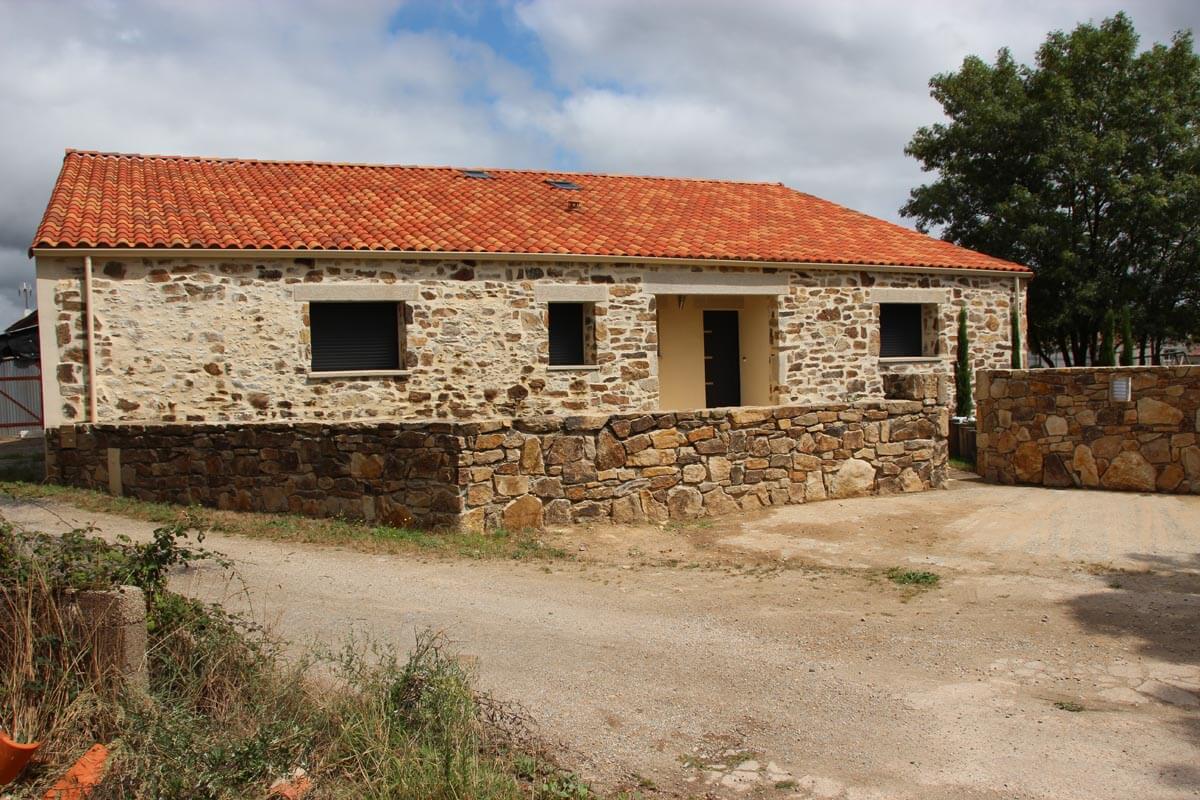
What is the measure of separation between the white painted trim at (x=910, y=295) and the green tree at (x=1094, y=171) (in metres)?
6.95

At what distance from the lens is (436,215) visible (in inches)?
625

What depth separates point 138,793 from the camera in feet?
11.6

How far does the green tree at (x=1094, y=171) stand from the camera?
2253 cm

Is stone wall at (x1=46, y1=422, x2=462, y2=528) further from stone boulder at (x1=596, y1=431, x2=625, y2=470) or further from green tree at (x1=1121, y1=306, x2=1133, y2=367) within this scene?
green tree at (x1=1121, y1=306, x2=1133, y2=367)

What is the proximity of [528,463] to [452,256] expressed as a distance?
629cm

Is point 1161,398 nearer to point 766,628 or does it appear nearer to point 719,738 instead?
point 766,628

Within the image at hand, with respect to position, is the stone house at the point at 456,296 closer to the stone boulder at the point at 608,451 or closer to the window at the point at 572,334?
the window at the point at 572,334

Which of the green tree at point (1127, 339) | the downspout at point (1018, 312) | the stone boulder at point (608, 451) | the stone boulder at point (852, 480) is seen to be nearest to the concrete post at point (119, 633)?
the stone boulder at point (608, 451)

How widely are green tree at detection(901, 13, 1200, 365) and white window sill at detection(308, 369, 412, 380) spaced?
654 inches

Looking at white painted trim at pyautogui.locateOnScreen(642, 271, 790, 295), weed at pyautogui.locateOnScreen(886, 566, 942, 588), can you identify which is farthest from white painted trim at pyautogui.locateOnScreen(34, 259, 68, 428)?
weed at pyautogui.locateOnScreen(886, 566, 942, 588)

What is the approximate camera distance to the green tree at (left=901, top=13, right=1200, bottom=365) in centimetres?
2253

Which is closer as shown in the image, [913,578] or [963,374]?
[913,578]

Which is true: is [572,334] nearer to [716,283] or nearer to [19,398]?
[716,283]

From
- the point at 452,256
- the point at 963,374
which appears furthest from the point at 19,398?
the point at 963,374
